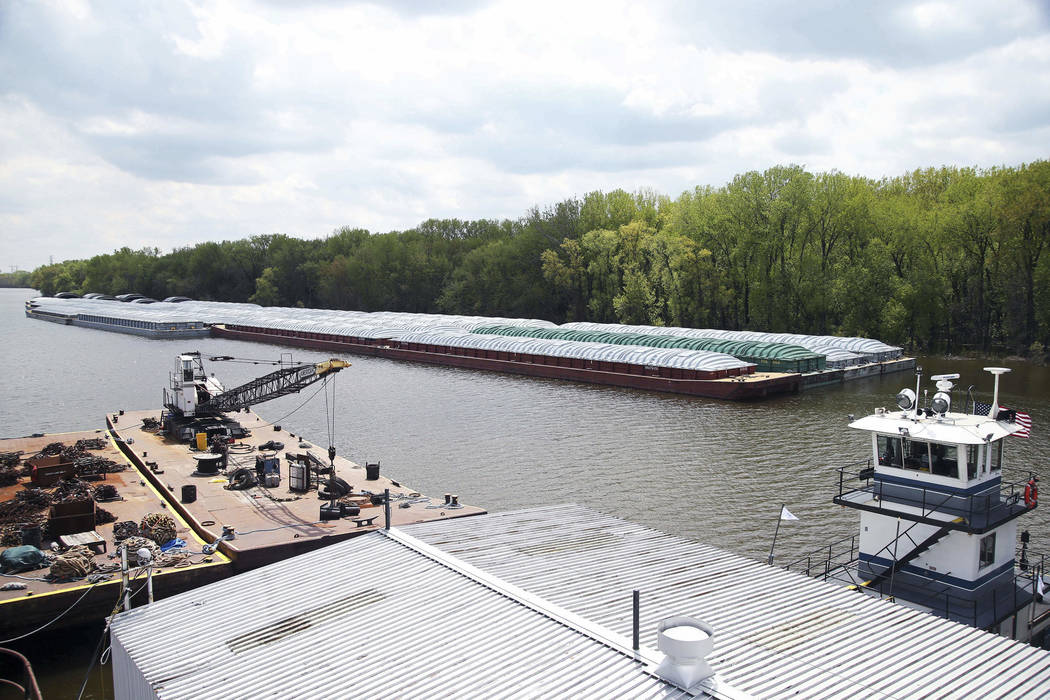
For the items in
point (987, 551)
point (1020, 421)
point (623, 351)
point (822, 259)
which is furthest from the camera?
point (822, 259)

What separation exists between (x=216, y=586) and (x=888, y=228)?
299 ft

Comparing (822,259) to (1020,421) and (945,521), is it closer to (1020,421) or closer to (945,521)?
(1020,421)

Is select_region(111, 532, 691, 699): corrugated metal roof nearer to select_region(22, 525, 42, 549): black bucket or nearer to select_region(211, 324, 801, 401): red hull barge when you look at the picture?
select_region(22, 525, 42, 549): black bucket

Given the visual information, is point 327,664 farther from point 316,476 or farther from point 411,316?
point 411,316

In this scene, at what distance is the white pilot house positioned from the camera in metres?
19.5

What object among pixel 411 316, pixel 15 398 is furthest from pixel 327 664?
pixel 411 316

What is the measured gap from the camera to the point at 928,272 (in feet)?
290

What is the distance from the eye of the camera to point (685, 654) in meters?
10.9

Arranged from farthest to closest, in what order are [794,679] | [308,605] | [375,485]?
1. [375,485]
2. [308,605]
3. [794,679]

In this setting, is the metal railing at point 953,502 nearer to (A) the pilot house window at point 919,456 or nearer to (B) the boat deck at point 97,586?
(A) the pilot house window at point 919,456

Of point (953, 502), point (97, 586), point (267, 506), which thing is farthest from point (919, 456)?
point (97, 586)

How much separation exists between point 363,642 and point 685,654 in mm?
5432

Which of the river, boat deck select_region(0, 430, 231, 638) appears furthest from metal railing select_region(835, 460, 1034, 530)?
boat deck select_region(0, 430, 231, 638)

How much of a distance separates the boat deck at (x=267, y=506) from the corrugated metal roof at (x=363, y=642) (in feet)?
32.9
